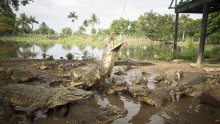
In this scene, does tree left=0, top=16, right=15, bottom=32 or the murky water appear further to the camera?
tree left=0, top=16, right=15, bottom=32

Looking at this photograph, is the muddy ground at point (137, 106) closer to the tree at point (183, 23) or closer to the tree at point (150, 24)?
the tree at point (183, 23)

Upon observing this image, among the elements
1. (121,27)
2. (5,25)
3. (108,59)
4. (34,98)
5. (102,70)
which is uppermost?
(121,27)

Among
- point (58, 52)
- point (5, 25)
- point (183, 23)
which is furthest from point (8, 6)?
point (183, 23)

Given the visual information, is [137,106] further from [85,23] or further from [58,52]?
[85,23]

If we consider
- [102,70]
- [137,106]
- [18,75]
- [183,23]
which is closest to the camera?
[137,106]

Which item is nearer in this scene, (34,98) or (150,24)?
(34,98)

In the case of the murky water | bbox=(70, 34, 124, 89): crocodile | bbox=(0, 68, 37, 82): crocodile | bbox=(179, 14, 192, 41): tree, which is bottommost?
the murky water

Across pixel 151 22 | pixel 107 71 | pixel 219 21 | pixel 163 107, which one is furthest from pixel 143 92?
pixel 151 22

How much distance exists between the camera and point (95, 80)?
26.1ft

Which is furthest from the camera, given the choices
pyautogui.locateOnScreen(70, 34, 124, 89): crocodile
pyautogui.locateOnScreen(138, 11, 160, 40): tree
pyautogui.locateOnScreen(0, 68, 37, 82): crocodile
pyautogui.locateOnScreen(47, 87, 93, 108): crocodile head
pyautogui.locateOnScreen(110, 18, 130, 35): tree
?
pyautogui.locateOnScreen(110, 18, 130, 35): tree

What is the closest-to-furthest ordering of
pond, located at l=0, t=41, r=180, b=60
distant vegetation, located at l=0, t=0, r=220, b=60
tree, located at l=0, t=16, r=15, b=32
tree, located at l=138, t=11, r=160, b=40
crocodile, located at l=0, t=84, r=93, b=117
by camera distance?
crocodile, located at l=0, t=84, r=93, b=117 → tree, located at l=0, t=16, r=15, b=32 → pond, located at l=0, t=41, r=180, b=60 → distant vegetation, located at l=0, t=0, r=220, b=60 → tree, located at l=138, t=11, r=160, b=40

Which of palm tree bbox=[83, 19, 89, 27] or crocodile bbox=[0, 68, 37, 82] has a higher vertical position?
palm tree bbox=[83, 19, 89, 27]

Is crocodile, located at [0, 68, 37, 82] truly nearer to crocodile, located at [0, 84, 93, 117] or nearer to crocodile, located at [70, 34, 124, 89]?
crocodile, located at [70, 34, 124, 89]

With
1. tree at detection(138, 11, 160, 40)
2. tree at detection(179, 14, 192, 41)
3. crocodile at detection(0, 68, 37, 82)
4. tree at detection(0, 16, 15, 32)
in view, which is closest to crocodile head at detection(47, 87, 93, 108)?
Result: crocodile at detection(0, 68, 37, 82)
